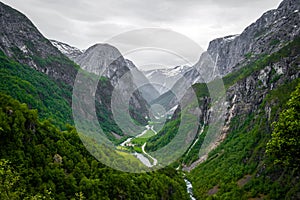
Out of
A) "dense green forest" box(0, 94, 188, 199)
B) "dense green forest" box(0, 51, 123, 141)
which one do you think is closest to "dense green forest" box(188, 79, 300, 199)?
"dense green forest" box(0, 94, 188, 199)

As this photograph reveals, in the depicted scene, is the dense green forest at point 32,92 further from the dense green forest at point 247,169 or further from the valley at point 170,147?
the dense green forest at point 247,169

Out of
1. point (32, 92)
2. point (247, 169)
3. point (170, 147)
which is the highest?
point (32, 92)

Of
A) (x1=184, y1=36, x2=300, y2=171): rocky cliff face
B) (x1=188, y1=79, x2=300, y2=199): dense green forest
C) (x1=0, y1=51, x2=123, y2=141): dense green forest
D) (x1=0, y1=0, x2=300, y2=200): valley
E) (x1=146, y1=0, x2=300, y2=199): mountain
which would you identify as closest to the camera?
(x1=0, y1=0, x2=300, y2=200): valley

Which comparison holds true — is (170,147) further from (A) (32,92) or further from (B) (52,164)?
(A) (32,92)

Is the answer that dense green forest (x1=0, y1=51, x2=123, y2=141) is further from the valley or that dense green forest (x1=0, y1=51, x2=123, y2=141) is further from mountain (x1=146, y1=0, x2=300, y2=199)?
mountain (x1=146, y1=0, x2=300, y2=199)

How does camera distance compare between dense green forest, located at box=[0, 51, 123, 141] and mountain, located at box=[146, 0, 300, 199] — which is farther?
dense green forest, located at box=[0, 51, 123, 141]

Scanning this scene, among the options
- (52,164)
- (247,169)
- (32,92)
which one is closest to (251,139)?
(247,169)

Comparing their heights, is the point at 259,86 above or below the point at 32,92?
below

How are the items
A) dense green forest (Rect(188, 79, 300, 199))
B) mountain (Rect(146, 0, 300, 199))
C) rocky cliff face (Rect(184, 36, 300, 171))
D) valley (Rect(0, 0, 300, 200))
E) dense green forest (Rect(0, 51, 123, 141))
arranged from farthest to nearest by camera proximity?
dense green forest (Rect(0, 51, 123, 141))
rocky cliff face (Rect(184, 36, 300, 171))
dense green forest (Rect(188, 79, 300, 199))
mountain (Rect(146, 0, 300, 199))
valley (Rect(0, 0, 300, 200))

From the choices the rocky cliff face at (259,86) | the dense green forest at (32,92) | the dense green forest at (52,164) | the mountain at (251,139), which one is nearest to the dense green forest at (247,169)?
the mountain at (251,139)
